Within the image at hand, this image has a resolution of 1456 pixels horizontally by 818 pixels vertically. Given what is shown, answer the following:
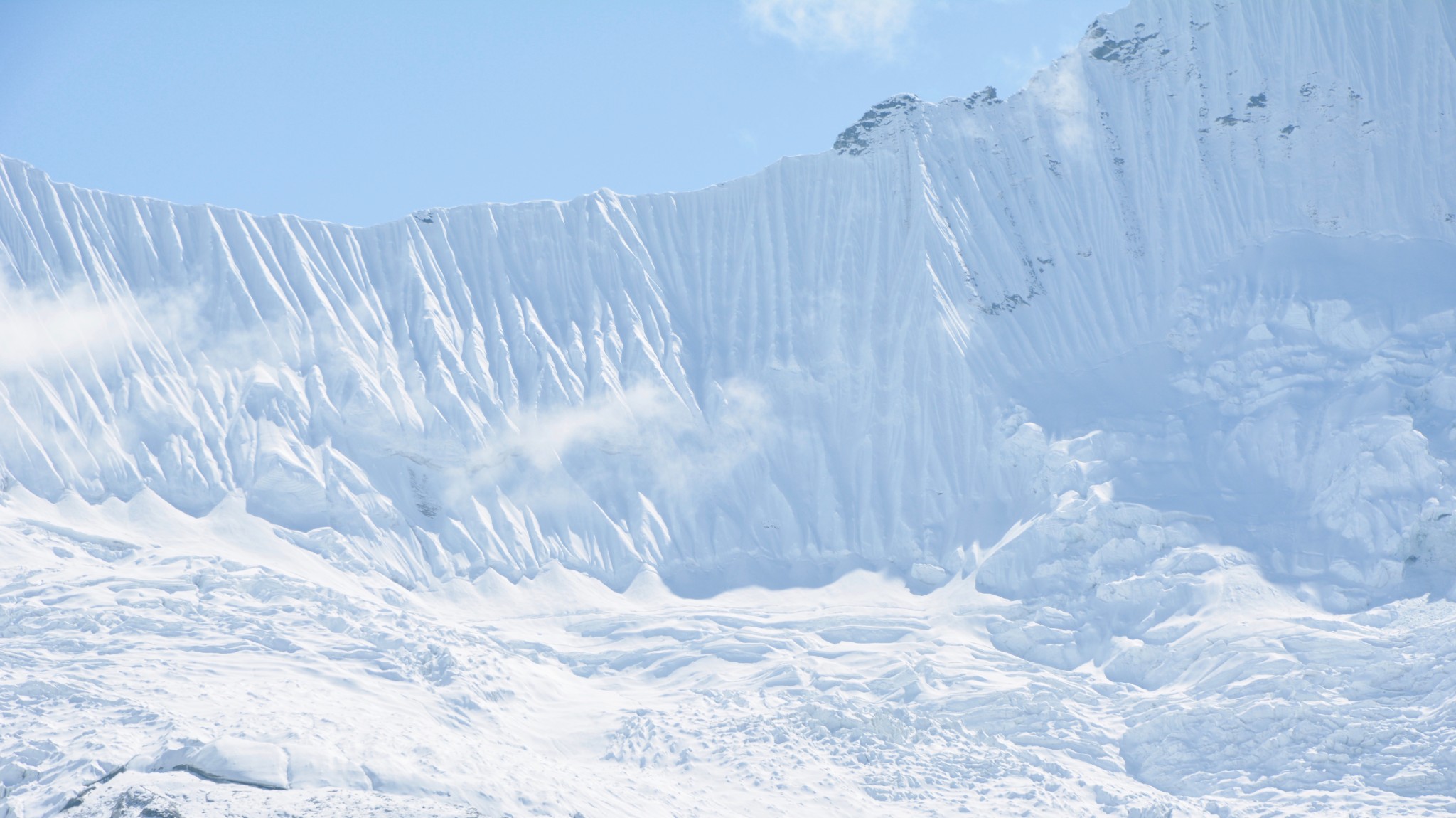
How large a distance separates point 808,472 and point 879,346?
10093 mm

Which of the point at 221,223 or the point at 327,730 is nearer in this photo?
the point at 327,730

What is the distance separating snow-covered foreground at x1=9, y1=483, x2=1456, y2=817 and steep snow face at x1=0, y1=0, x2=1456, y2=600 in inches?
158

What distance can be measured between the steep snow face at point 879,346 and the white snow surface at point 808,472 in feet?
0.91

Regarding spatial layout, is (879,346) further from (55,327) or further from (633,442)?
(55,327)

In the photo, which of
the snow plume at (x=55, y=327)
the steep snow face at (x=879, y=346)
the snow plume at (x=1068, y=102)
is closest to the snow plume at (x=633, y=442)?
the steep snow face at (x=879, y=346)

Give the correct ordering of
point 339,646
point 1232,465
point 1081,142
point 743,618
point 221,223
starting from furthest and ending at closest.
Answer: point 1081,142 < point 221,223 < point 1232,465 < point 743,618 < point 339,646

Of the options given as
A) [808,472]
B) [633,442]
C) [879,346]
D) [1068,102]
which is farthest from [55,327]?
[1068,102]

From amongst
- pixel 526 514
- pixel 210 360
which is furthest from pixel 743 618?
pixel 210 360

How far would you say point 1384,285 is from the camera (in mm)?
97188

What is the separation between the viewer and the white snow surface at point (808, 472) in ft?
226

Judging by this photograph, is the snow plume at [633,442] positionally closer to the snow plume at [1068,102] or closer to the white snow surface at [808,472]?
the white snow surface at [808,472]

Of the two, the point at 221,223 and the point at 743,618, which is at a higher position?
the point at 221,223

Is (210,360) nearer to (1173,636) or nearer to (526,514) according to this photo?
(526,514)

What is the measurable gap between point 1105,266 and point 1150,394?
12394mm
